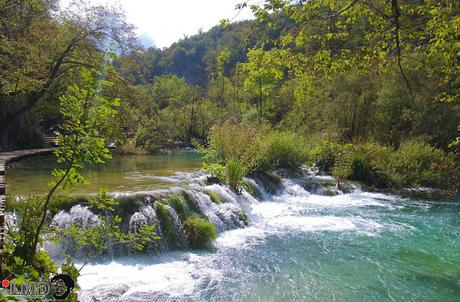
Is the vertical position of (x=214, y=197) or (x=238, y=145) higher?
(x=238, y=145)

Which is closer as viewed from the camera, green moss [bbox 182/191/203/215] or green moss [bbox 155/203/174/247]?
green moss [bbox 155/203/174/247]

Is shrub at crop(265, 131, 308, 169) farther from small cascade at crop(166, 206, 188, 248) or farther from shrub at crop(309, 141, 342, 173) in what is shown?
small cascade at crop(166, 206, 188, 248)

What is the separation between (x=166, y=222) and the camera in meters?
8.34

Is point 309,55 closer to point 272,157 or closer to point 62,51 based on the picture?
point 272,157

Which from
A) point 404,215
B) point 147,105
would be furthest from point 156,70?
point 404,215

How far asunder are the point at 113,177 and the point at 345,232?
22.2 ft

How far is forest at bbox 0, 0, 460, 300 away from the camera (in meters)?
3.69

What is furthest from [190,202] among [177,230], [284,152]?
[284,152]

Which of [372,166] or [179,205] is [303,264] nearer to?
[179,205]

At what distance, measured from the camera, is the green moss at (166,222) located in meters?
8.13

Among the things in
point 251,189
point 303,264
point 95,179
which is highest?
point 95,179

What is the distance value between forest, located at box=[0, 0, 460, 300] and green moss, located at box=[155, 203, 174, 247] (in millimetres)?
76

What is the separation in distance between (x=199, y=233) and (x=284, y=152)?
8767 mm

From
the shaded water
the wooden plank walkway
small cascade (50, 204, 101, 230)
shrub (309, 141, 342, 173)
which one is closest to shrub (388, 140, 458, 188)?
shrub (309, 141, 342, 173)
